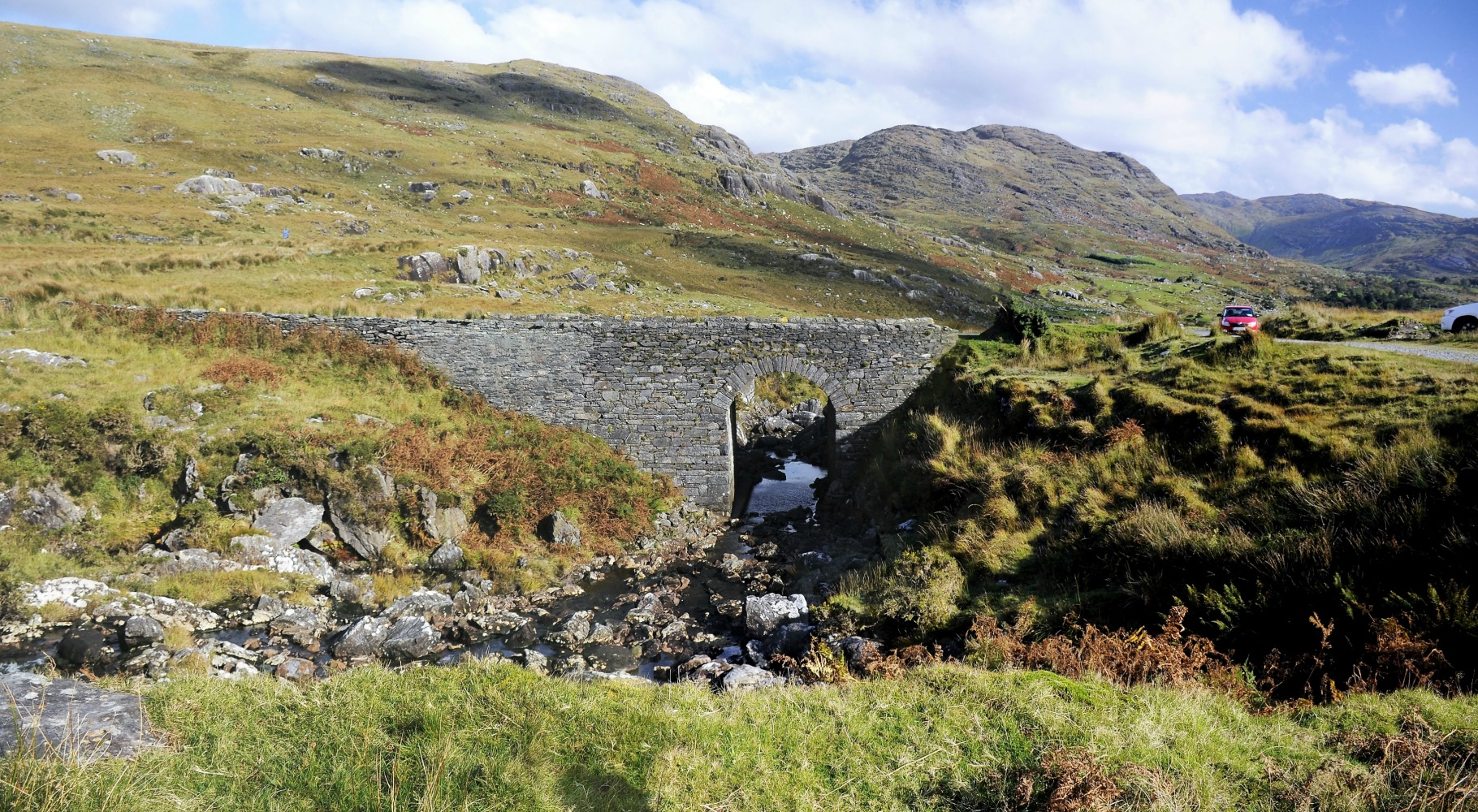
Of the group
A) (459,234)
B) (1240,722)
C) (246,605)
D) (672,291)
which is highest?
(459,234)

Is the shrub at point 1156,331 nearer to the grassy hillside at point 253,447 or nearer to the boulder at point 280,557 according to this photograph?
the grassy hillside at point 253,447

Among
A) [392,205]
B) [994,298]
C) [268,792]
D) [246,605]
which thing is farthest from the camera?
[994,298]

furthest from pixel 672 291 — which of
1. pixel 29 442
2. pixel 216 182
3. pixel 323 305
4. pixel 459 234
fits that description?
pixel 216 182

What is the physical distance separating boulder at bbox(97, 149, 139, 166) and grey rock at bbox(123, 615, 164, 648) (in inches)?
1992

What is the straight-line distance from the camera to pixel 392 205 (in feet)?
158

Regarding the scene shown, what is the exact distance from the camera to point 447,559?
15.4 m

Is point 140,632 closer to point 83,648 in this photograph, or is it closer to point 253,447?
point 83,648

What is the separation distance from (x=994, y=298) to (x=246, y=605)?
179 ft

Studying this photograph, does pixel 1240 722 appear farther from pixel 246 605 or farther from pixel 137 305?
pixel 137 305

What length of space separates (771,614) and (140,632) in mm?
11407

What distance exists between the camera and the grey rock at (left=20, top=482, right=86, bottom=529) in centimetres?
1289

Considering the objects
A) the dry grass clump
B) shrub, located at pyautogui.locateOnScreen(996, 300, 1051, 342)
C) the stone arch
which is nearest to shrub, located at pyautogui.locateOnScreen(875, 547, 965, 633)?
the stone arch

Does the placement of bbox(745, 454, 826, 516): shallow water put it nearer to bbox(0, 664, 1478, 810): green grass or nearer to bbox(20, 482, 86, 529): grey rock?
bbox(0, 664, 1478, 810): green grass

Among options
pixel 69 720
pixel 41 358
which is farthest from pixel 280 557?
pixel 69 720
